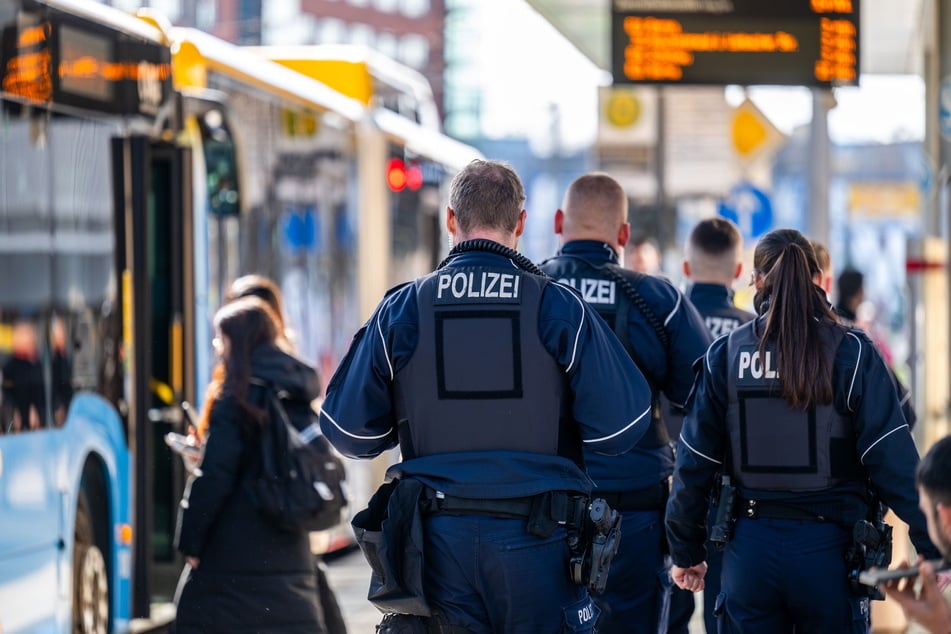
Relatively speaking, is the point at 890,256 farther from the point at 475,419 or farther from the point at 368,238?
the point at 475,419

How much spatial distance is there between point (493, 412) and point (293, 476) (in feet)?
7.25

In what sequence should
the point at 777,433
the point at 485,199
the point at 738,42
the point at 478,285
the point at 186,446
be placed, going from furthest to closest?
the point at 738,42
the point at 186,446
the point at 777,433
the point at 485,199
the point at 478,285

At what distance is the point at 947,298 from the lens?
12391 millimetres

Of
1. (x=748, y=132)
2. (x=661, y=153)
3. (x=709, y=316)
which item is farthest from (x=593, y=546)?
(x=661, y=153)

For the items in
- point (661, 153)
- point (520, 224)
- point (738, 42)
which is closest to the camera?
point (520, 224)

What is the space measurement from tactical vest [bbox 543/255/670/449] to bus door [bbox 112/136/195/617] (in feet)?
7.77

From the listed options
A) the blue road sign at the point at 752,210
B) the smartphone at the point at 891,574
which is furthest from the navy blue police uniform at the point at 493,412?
the blue road sign at the point at 752,210

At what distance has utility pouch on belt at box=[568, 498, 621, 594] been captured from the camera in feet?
15.4

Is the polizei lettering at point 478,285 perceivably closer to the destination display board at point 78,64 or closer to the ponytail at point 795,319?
the ponytail at point 795,319

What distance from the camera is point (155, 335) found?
29.6ft

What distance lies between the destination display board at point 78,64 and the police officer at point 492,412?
2.47 meters

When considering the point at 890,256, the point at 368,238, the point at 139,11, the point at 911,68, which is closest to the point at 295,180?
the point at 368,238

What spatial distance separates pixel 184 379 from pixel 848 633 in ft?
15.1

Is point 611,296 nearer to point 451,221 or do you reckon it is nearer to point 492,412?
point 451,221
